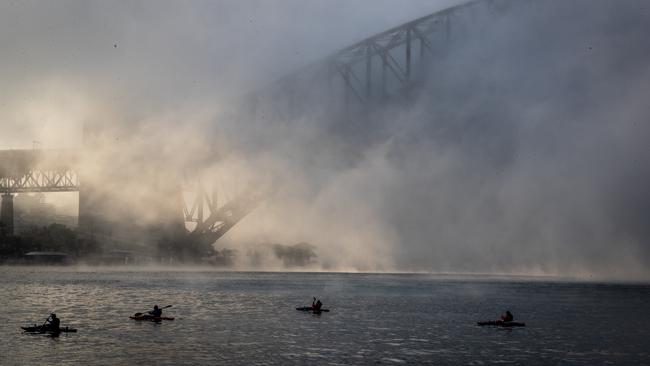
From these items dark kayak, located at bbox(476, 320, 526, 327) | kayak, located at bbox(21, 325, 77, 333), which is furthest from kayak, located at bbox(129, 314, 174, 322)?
dark kayak, located at bbox(476, 320, 526, 327)

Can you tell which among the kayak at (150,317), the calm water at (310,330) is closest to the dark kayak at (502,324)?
the calm water at (310,330)

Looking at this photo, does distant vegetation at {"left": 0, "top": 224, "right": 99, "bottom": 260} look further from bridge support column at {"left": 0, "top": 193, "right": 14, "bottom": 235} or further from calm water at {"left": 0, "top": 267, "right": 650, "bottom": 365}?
calm water at {"left": 0, "top": 267, "right": 650, "bottom": 365}

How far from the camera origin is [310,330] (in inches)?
2255

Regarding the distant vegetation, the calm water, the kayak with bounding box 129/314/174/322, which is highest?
the distant vegetation

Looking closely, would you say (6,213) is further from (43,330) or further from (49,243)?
(43,330)

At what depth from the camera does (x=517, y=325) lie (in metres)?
62.3

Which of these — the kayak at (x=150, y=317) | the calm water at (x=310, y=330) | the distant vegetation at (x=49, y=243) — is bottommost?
the calm water at (x=310, y=330)

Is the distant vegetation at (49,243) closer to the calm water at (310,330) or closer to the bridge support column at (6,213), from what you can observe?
the bridge support column at (6,213)

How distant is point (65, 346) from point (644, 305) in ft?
215

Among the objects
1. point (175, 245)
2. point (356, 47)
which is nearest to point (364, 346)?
point (356, 47)

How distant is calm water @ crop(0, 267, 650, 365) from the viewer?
44.6 m

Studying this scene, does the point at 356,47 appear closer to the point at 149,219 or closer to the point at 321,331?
the point at 149,219

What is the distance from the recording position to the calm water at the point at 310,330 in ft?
146

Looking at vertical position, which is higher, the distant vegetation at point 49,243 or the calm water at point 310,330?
the distant vegetation at point 49,243
